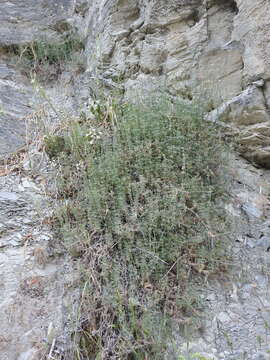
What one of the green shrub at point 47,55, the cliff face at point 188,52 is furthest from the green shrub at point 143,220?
the green shrub at point 47,55

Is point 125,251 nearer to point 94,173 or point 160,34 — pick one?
point 94,173

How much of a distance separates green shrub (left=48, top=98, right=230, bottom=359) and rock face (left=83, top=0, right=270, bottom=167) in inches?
14.0

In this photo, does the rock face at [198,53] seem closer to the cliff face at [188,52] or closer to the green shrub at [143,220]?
the cliff face at [188,52]

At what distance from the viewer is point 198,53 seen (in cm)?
Answer: 381

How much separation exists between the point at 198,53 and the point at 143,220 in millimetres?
1985

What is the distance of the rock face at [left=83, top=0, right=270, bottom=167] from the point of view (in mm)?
3219

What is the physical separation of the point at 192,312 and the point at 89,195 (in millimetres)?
1071

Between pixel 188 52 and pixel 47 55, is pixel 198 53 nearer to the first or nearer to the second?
pixel 188 52

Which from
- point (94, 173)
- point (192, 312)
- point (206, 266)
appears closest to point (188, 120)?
point (94, 173)

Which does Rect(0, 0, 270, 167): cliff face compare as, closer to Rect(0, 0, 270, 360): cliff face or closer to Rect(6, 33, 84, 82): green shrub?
Rect(0, 0, 270, 360): cliff face

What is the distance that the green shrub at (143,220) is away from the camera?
2.35 m

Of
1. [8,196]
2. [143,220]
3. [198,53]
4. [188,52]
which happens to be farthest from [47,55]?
[143,220]

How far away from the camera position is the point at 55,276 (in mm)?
2740

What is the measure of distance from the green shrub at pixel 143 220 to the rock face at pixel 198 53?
0.36 metres
